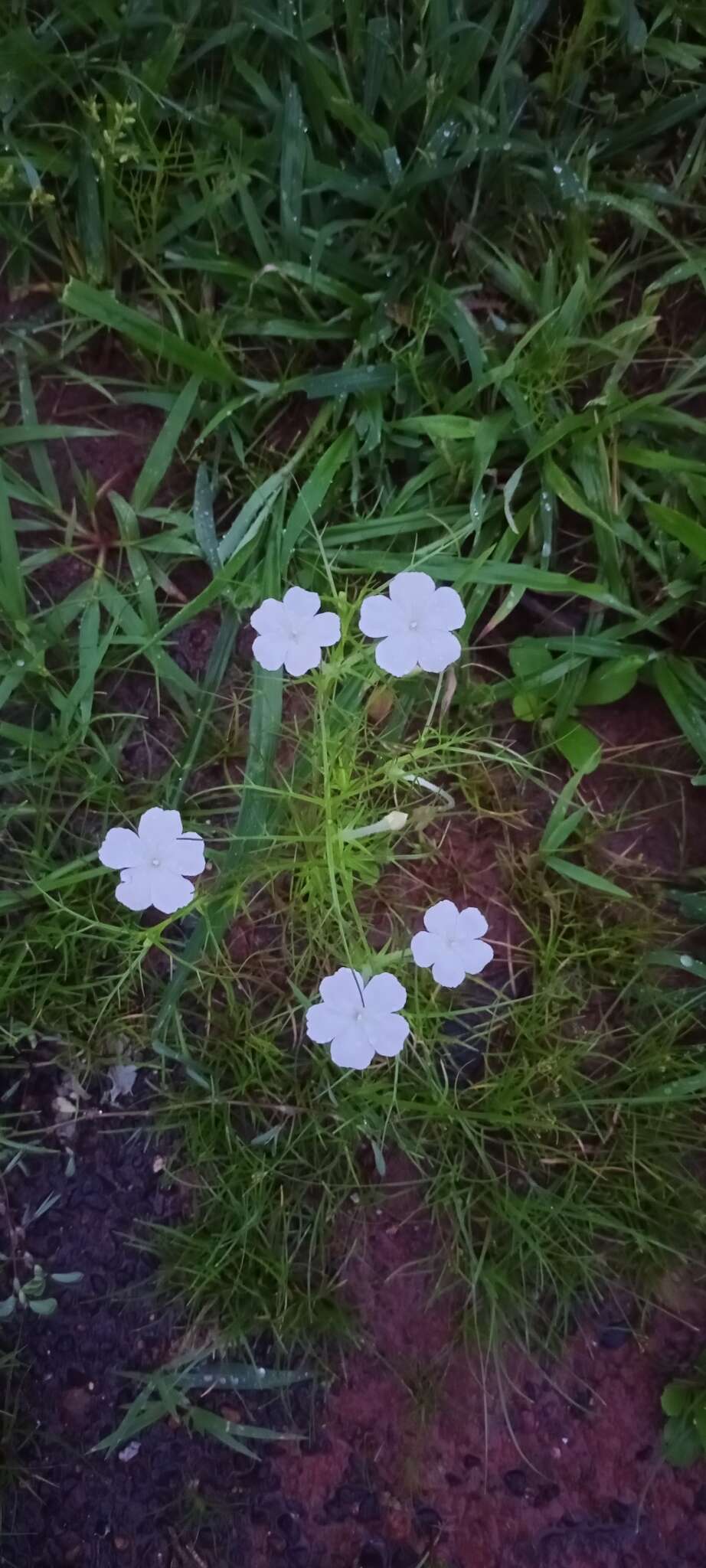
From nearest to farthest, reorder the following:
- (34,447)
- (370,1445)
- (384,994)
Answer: (384,994)
(370,1445)
(34,447)

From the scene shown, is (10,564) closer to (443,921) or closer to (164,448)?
(164,448)

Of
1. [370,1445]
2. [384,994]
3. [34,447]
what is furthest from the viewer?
[34,447]

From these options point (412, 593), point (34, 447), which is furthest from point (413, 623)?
point (34, 447)

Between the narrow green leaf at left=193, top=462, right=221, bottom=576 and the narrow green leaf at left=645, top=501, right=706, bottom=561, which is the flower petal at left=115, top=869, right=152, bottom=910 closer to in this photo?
the narrow green leaf at left=193, top=462, right=221, bottom=576

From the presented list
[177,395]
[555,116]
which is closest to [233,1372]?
[177,395]

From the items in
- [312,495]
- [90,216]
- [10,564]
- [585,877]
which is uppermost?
[90,216]

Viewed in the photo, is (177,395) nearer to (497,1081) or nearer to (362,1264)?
(497,1081)
